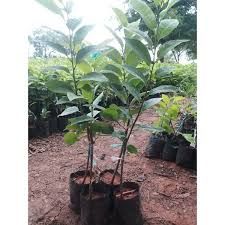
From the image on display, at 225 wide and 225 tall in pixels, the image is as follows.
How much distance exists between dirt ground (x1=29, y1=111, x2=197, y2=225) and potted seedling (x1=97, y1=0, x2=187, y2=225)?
15 centimetres

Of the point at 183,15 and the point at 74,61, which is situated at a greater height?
the point at 183,15

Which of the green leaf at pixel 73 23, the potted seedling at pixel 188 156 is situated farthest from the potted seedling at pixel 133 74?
the potted seedling at pixel 188 156

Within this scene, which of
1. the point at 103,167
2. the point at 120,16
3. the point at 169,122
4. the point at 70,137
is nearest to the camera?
the point at 120,16

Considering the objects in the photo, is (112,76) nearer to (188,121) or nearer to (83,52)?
(83,52)

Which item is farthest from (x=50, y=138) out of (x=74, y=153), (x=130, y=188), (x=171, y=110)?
(x=130, y=188)

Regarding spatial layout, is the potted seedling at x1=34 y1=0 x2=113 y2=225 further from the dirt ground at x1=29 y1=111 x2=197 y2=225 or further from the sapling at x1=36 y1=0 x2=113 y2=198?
the dirt ground at x1=29 y1=111 x2=197 y2=225

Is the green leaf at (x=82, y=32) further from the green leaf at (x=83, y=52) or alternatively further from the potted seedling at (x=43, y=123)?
the potted seedling at (x=43, y=123)

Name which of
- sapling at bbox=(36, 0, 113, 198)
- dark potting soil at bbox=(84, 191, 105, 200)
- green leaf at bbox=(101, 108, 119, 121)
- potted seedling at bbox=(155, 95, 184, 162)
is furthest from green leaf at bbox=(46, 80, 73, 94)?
potted seedling at bbox=(155, 95, 184, 162)

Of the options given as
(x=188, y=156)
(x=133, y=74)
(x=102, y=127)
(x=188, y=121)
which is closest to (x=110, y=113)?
(x=102, y=127)

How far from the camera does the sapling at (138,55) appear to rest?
0.80 m

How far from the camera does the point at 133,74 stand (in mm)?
816

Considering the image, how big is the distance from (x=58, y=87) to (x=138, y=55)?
27 centimetres
